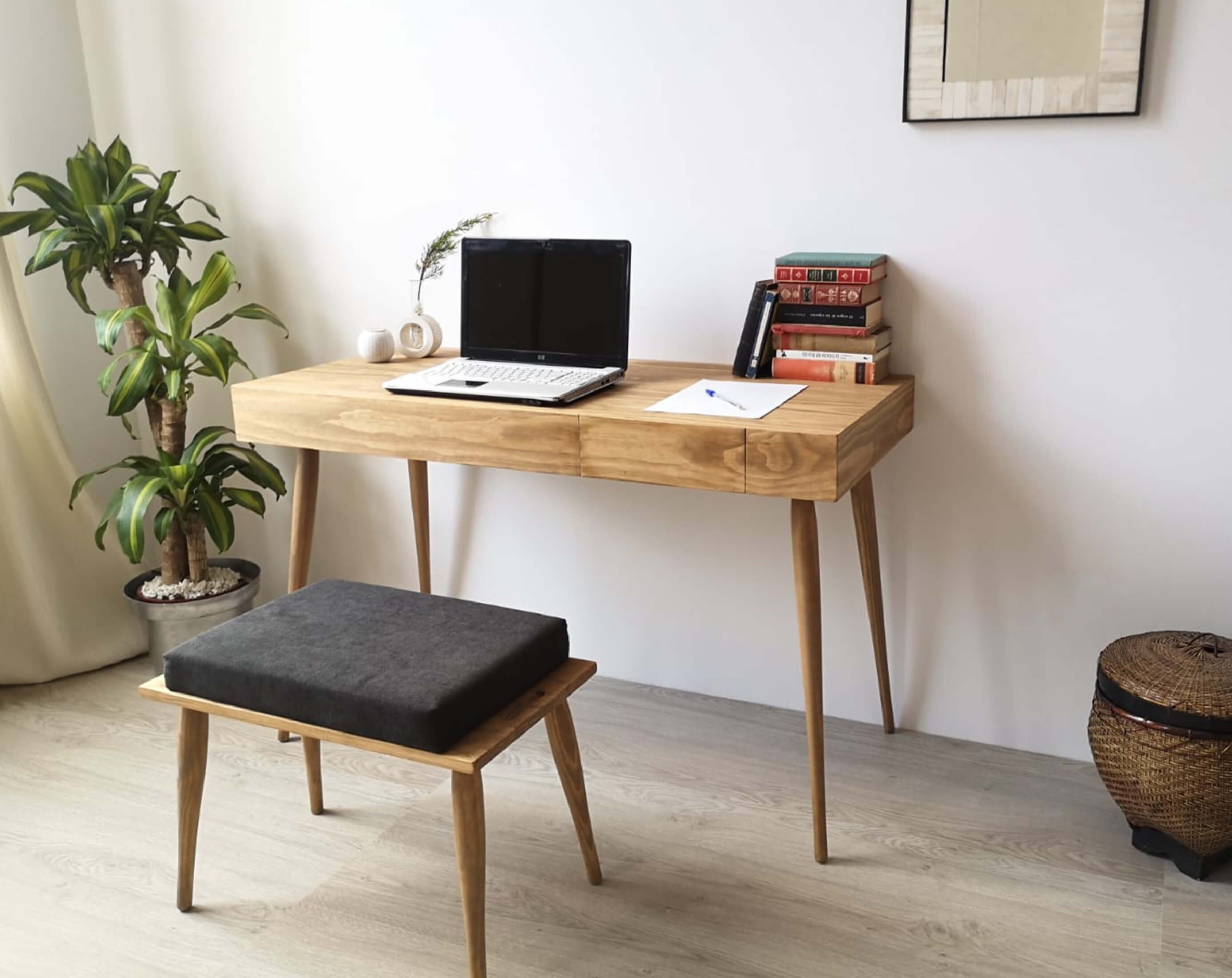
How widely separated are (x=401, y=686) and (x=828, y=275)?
1085 mm

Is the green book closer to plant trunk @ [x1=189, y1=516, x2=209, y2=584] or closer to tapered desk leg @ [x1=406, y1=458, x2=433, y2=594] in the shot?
tapered desk leg @ [x1=406, y1=458, x2=433, y2=594]

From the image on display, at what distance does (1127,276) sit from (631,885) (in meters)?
1.35

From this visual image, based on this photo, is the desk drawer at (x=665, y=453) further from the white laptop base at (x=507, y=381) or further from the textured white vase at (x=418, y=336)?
the textured white vase at (x=418, y=336)

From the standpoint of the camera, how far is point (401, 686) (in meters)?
Answer: 1.57

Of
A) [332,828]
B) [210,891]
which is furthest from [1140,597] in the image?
[210,891]

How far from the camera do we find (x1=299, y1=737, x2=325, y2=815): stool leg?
213 cm

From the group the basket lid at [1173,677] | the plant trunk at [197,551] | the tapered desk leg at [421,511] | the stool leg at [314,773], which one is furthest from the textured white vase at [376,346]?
the basket lid at [1173,677]

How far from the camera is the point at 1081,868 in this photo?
194 centimetres

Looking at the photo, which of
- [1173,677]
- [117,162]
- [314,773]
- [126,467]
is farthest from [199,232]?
[1173,677]

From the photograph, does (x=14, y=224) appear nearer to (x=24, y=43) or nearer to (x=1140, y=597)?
(x=24, y=43)

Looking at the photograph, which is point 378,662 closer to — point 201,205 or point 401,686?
point 401,686

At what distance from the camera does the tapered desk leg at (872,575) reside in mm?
2211

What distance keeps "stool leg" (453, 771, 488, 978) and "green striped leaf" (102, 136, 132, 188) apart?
1.74 metres

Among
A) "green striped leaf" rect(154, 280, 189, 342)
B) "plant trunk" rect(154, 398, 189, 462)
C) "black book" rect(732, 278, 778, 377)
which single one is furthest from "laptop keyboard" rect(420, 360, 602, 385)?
"plant trunk" rect(154, 398, 189, 462)
